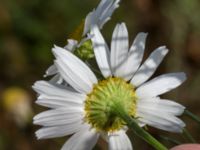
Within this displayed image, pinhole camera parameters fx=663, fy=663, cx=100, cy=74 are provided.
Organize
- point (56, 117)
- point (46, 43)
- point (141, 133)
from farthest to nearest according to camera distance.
A: 1. point (46, 43)
2. point (56, 117)
3. point (141, 133)

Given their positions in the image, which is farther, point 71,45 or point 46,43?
point 46,43

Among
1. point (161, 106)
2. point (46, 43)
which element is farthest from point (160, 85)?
point (46, 43)

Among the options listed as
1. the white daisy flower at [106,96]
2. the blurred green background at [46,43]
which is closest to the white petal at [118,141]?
the white daisy flower at [106,96]

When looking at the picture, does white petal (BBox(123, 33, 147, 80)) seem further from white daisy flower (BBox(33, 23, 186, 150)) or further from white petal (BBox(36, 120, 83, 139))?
white petal (BBox(36, 120, 83, 139))

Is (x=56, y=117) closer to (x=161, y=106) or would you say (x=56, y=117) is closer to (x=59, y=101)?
(x=59, y=101)

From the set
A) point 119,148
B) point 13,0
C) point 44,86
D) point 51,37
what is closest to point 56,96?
point 44,86

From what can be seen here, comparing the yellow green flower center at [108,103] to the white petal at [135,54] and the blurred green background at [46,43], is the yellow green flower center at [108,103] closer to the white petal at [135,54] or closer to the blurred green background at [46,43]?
the white petal at [135,54]

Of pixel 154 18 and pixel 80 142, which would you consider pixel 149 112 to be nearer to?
pixel 80 142
